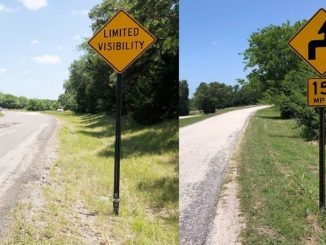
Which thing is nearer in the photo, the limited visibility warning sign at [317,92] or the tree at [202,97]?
the limited visibility warning sign at [317,92]

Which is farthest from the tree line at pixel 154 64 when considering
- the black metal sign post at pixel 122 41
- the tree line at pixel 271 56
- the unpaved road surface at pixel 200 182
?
the tree line at pixel 271 56

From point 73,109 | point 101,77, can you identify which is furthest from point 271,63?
point 73,109

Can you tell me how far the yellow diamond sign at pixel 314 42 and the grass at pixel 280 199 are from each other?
2012 millimetres

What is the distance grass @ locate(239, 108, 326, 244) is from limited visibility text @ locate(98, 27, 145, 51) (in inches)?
112

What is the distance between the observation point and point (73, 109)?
5888 centimetres

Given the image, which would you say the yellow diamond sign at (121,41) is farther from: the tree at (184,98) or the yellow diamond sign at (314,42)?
the yellow diamond sign at (314,42)

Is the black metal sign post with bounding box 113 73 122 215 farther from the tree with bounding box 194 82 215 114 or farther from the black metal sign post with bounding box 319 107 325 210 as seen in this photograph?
the tree with bounding box 194 82 215 114

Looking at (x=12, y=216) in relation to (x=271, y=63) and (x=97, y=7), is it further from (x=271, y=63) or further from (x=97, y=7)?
(x=271, y=63)

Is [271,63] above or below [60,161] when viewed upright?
above

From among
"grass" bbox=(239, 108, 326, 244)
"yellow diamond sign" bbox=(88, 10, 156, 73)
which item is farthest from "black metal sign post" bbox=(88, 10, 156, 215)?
"grass" bbox=(239, 108, 326, 244)

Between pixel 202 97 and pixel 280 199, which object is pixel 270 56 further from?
pixel 280 199

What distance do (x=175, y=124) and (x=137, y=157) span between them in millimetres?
5196

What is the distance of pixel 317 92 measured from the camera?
6371 mm

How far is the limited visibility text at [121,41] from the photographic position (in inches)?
253
